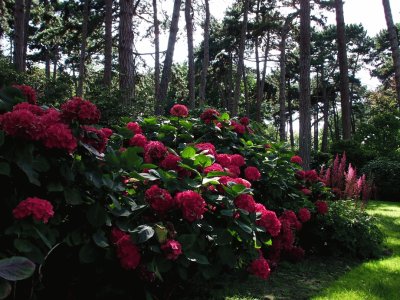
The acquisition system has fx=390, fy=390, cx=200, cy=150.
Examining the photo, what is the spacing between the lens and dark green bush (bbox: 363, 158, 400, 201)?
12.5 m

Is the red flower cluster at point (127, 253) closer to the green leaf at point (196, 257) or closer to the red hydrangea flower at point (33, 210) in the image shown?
the green leaf at point (196, 257)

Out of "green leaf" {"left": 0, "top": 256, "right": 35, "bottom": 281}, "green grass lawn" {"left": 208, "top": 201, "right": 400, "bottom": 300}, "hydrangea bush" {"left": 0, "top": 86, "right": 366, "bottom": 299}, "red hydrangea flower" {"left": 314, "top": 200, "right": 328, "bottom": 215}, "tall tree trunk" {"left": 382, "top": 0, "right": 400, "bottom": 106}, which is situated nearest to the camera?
"green leaf" {"left": 0, "top": 256, "right": 35, "bottom": 281}

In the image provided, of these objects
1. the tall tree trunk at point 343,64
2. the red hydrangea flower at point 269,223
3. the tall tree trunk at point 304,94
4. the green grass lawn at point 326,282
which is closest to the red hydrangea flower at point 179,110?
the red hydrangea flower at point 269,223

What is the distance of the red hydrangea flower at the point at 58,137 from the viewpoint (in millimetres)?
1865

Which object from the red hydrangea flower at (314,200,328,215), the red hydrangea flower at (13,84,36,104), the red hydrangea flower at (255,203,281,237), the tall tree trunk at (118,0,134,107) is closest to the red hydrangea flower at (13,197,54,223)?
the red hydrangea flower at (13,84,36,104)

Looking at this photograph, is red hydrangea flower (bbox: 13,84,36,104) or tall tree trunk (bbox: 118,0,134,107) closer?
red hydrangea flower (bbox: 13,84,36,104)

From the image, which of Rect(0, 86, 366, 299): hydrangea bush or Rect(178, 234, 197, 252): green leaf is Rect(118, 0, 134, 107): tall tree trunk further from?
Rect(178, 234, 197, 252): green leaf

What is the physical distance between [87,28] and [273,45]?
41.7 ft

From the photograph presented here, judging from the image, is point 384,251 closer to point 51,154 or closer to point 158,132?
point 158,132

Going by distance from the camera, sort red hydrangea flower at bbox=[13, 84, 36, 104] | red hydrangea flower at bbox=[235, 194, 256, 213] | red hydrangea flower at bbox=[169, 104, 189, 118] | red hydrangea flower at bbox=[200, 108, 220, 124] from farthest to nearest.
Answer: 1. red hydrangea flower at bbox=[200, 108, 220, 124]
2. red hydrangea flower at bbox=[169, 104, 189, 118]
3. red hydrangea flower at bbox=[235, 194, 256, 213]
4. red hydrangea flower at bbox=[13, 84, 36, 104]

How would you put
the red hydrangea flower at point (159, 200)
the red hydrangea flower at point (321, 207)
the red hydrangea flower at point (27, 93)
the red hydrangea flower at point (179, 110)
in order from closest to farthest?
the red hydrangea flower at point (159, 200)
the red hydrangea flower at point (27, 93)
the red hydrangea flower at point (179, 110)
the red hydrangea flower at point (321, 207)

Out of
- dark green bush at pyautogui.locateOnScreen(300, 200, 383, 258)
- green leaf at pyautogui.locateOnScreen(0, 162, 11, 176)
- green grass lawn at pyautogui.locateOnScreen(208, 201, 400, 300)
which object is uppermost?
green leaf at pyautogui.locateOnScreen(0, 162, 11, 176)

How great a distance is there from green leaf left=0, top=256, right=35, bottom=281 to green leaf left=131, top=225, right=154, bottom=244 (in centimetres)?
93

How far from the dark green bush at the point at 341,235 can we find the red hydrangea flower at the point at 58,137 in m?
3.52
